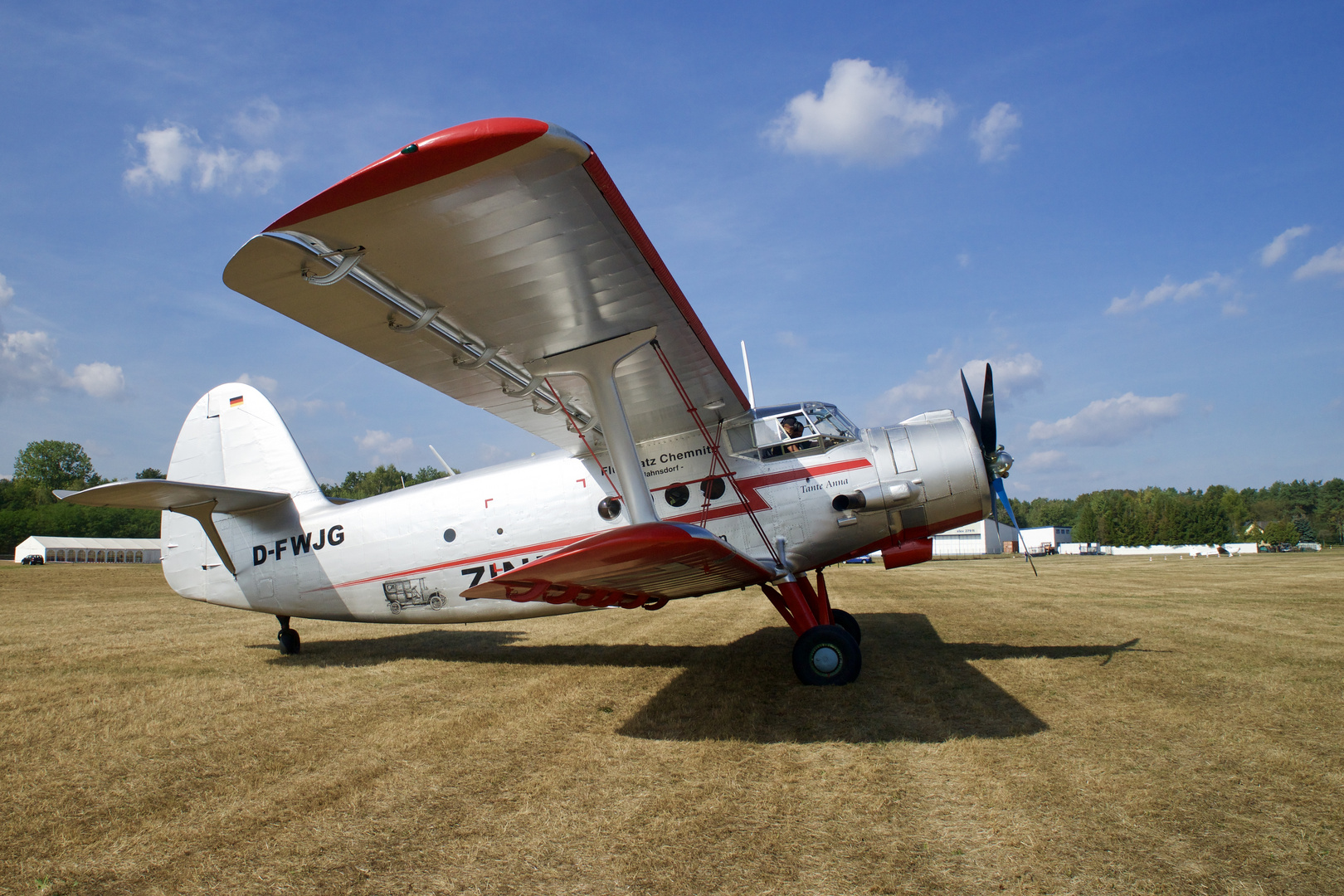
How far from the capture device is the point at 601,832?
3.15 meters

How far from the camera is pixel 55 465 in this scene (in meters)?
89.2

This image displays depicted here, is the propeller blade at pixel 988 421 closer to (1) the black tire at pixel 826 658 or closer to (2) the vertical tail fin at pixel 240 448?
(1) the black tire at pixel 826 658

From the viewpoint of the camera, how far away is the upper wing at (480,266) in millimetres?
3334

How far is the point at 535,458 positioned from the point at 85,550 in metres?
69.6

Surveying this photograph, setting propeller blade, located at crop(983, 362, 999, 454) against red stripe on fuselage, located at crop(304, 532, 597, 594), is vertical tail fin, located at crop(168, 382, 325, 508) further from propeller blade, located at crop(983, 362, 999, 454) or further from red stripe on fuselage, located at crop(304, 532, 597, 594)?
propeller blade, located at crop(983, 362, 999, 454)

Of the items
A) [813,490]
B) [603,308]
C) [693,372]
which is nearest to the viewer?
[603,308]

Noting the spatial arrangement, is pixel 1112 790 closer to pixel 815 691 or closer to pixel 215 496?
pixel 815 691

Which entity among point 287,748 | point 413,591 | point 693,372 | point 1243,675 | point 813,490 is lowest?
point 1243,675

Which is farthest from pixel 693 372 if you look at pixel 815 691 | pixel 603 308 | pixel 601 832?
pixel 601 832

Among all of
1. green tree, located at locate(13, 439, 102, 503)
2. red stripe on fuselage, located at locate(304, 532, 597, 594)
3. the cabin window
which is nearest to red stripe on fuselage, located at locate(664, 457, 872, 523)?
the cabin window

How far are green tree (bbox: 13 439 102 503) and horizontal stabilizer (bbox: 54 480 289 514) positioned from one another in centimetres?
10502

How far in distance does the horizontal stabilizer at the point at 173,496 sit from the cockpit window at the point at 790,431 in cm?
622

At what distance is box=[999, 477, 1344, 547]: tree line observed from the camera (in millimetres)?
74125

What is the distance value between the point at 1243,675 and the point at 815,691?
4199 mm
